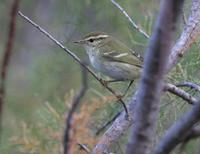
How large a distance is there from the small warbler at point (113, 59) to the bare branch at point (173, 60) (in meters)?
0.48

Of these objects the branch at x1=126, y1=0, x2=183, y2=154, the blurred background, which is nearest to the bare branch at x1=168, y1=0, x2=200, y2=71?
the blurred background

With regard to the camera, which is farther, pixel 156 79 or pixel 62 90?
pixel 62 90

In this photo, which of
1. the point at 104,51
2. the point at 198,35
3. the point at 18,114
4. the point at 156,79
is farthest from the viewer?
the point at 18,114

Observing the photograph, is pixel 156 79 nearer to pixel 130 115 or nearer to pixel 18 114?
pixel 130 115

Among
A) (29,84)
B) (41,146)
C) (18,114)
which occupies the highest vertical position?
(29,84)

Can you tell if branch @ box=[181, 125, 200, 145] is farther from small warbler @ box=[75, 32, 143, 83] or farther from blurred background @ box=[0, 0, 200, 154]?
blurred background @ box=[0, 0, 200, 154]

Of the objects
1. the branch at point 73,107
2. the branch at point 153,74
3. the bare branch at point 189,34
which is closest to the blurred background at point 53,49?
the bare branch at point 189,34

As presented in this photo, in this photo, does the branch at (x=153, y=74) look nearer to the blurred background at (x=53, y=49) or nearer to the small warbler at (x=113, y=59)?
the small warbler at (x=113, y=59)

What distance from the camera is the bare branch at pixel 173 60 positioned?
2.56 m

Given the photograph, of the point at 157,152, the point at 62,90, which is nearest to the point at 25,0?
the point at 62,90

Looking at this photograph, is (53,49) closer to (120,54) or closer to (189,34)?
(120,54)

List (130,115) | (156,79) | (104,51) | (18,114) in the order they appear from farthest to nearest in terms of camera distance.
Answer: (18,114) → (104,51) → (130,115) → (156,79)

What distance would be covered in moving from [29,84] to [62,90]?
45 cm

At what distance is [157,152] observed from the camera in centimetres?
118
